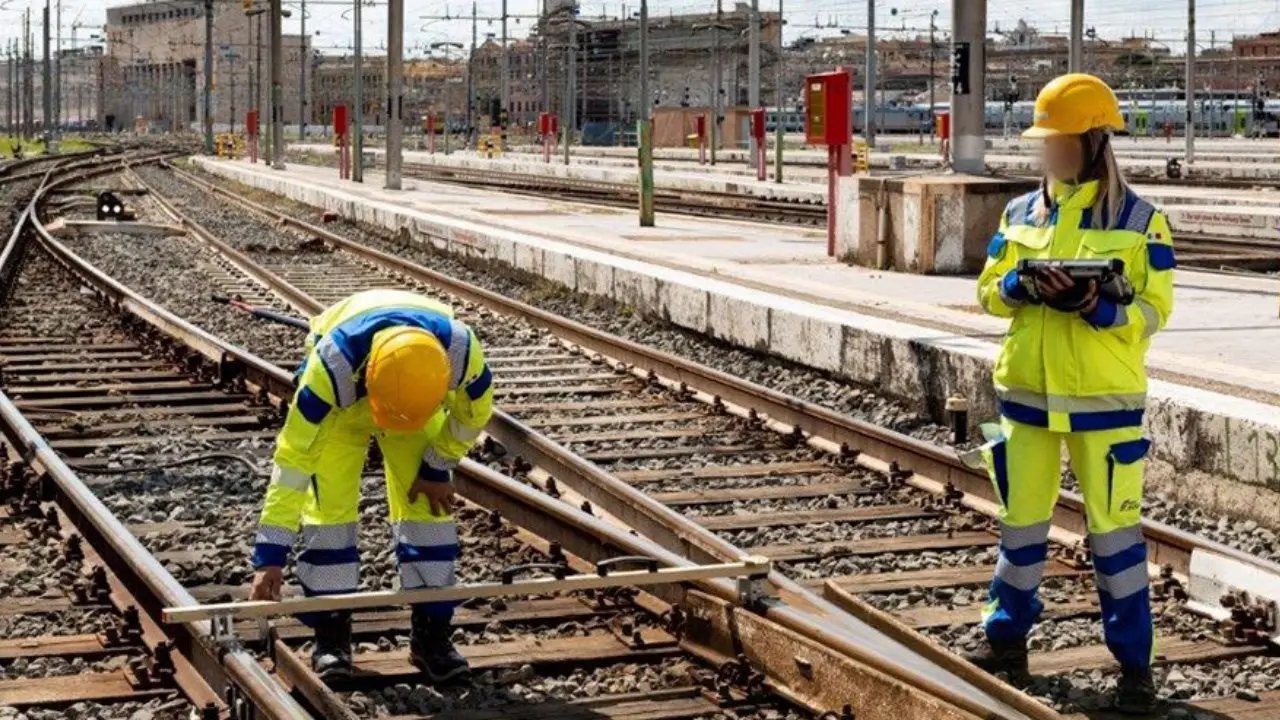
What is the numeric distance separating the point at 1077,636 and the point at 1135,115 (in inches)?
2937

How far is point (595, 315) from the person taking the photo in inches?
685

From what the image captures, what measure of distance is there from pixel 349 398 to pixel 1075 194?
2.16 meters

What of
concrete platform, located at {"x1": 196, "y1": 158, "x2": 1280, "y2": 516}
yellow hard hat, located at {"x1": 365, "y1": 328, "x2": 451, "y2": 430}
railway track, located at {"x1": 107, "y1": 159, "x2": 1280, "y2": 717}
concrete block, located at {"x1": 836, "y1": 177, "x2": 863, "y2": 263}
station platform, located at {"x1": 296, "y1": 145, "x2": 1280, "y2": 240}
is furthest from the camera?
station platform, located at {"x1": 296, "y1": 145, "x2": 1280, "y2": 240}

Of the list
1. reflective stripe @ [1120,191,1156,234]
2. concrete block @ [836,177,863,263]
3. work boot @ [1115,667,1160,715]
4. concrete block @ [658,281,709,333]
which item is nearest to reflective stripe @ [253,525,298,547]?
work boot @ [1115,667,1160,715]

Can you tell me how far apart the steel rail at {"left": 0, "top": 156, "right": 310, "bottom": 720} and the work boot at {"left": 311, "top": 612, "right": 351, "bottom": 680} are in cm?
34

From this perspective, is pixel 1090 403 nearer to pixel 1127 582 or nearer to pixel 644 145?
pixel 1127 582

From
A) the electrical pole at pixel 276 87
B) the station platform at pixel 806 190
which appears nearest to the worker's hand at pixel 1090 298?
the station platform at pixel 806 190

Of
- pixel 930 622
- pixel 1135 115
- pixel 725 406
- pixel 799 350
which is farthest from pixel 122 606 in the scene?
pixel 1135 115

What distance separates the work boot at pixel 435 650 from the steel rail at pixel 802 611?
96 centimetres

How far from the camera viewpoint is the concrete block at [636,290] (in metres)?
16.3

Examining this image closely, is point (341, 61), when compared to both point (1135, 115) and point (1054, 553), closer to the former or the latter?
point (1135, 115)

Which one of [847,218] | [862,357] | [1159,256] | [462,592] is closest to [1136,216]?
[1159,256]

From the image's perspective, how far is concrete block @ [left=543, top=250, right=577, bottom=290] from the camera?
61.7 ft

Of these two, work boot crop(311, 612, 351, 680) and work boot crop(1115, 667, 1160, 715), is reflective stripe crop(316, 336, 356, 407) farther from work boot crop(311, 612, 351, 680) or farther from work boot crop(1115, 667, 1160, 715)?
work boot crop(1115, 667, 1160, 715)
